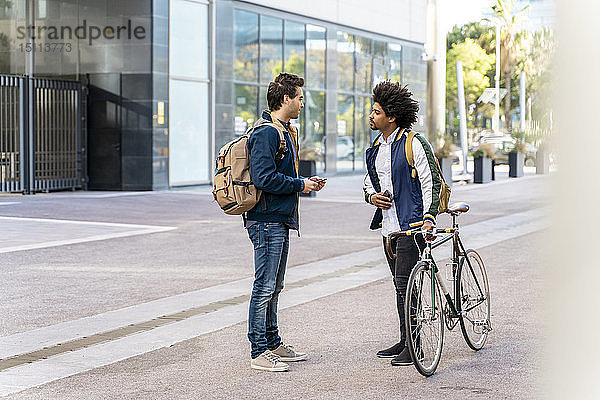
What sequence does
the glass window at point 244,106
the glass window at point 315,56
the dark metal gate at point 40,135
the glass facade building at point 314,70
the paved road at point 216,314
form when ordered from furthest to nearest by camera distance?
the glass window at point 315,56, the glass window at point 244,106, the glass facade building at point 314,70, the dark metal gate at point 40,135, the paved road at point 216,314

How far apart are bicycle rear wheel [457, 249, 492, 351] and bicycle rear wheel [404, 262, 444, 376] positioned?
495 millimetres

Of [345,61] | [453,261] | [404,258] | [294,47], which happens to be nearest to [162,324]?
[404,258]

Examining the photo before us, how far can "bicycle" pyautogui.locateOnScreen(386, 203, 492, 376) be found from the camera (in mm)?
5863

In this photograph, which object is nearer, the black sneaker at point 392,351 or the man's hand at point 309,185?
the man's hand at point 309,185

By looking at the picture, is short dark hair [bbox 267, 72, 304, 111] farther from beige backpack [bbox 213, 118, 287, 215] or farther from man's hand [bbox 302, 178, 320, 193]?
man's hand [bbox 302, 178, 320, 193]

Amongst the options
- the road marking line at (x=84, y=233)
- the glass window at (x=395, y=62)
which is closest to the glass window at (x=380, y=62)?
the glass window at (x=395, y=62)

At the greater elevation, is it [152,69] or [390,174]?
[152,69]

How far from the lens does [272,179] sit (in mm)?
5902

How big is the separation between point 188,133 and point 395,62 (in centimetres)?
1560

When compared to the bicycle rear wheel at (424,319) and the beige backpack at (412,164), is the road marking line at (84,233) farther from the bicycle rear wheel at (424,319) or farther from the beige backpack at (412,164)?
the bicycle rear wheel at (424,319)

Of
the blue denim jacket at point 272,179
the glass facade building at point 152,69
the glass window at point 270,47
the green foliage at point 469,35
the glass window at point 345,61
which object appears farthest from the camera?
the green foliage at point 469,35

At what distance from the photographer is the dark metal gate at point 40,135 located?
21734 mm

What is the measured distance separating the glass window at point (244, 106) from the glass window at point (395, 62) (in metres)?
11.4

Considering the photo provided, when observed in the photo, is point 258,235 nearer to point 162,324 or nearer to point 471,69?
point 162,324
